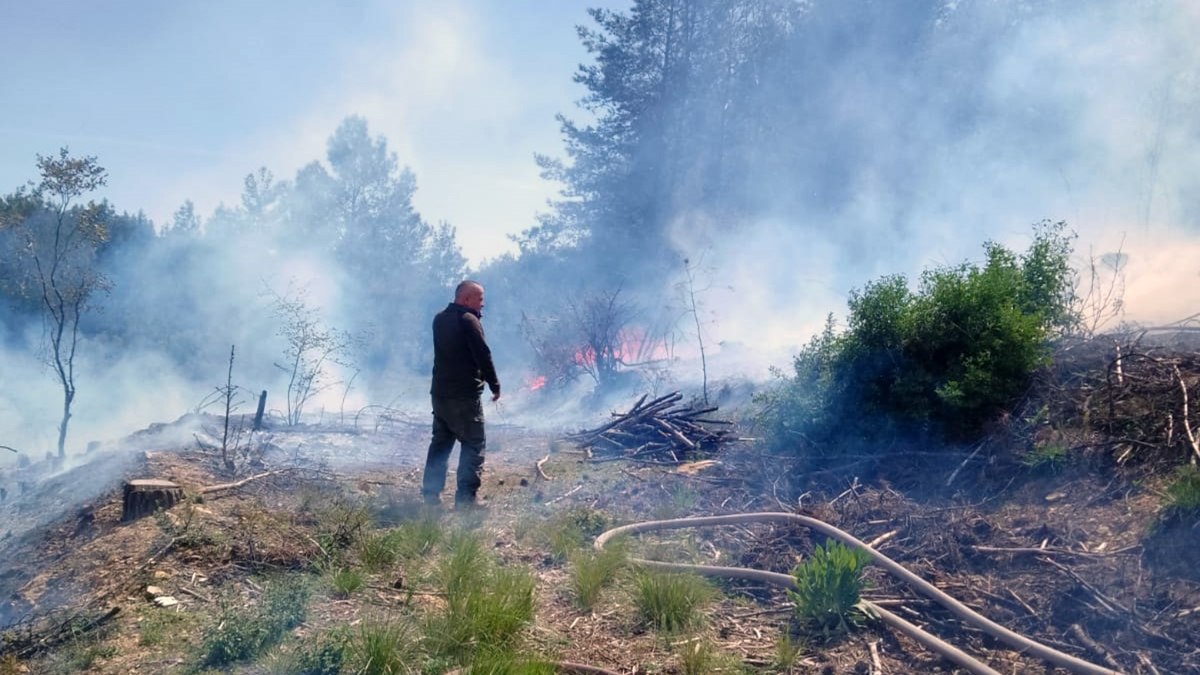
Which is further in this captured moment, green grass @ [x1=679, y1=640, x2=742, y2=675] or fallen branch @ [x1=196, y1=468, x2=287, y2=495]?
fallen branch @ [x1=196, y1=468, x2=287, y2=495]

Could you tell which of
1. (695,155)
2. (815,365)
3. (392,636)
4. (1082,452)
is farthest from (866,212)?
(392,636)

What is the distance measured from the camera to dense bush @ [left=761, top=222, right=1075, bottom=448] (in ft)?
22.1

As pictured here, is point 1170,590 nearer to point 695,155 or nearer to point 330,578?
point 330,578

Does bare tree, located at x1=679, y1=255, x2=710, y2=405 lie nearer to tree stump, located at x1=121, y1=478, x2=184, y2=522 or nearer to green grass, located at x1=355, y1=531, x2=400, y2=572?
green grass, located at x1=355, y1=531, x2=400, y2=572

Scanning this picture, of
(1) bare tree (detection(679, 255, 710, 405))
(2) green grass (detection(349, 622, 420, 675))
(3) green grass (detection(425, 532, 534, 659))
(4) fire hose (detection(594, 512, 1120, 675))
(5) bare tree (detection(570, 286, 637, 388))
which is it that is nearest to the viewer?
(2) green grass (detection(349, 622, 420, 675))

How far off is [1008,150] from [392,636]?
20.5m

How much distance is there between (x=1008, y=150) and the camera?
63.5ft

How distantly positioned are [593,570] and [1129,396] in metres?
4.60

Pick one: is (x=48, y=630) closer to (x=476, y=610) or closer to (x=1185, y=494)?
(x=476, y=610)

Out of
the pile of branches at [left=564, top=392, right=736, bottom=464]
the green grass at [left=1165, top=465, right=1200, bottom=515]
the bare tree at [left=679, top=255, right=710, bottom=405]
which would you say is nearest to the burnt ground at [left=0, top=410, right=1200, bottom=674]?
the green grass at [left=1165, top=465, right=1200, bottom=515]

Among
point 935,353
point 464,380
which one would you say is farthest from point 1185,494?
point 464,380

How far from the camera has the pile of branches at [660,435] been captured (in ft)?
30.1

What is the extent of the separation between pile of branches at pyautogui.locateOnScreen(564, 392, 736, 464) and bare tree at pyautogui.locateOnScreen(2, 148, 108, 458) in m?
8.13

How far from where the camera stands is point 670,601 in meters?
4.31
